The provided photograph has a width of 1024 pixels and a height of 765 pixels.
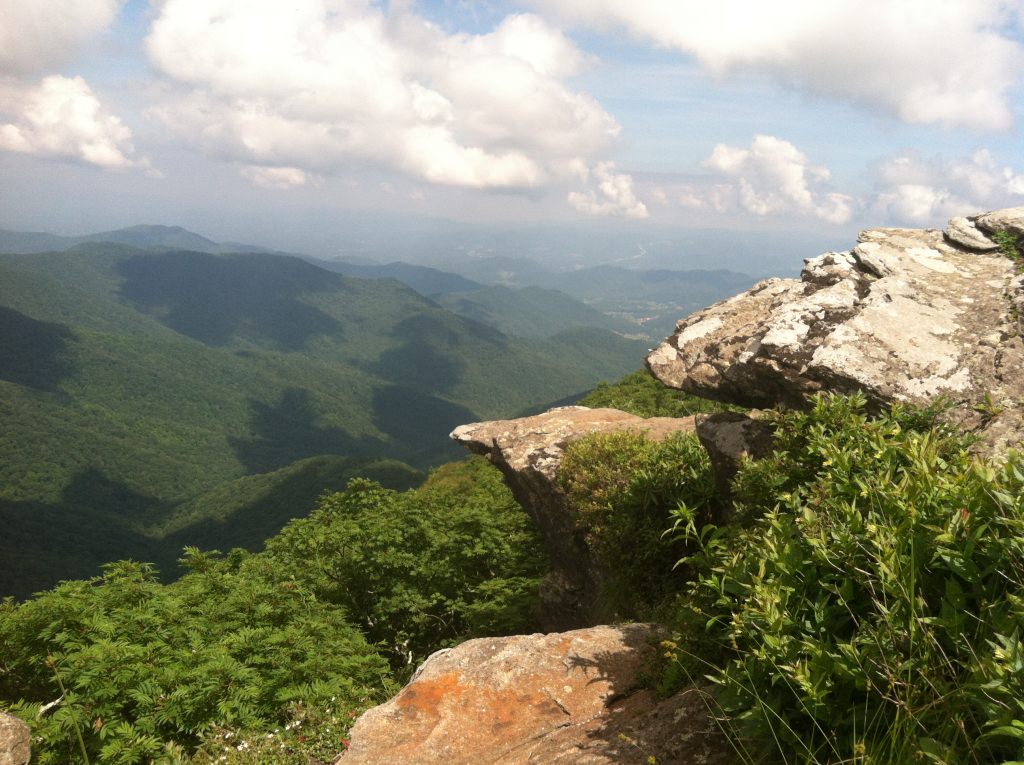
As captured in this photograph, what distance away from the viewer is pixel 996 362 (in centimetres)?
724

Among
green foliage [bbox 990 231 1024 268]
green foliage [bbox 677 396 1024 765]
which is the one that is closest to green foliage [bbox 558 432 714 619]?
green foliage [bbox 677 396 1024 765]

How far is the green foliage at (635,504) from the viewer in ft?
31.0

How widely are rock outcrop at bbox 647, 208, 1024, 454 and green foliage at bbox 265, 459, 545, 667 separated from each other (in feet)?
26.5

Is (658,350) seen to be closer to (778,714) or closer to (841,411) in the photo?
(841,411)

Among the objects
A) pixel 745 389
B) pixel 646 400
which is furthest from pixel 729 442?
pixel 646 400

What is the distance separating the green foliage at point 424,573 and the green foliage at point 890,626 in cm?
1134

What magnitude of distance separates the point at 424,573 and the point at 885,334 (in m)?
12.8

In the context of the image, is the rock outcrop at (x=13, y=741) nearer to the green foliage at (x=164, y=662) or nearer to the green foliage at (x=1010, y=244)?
the green foliage at (x=164, y=662)

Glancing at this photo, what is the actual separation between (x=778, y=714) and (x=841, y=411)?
3667mm

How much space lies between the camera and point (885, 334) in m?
7.87

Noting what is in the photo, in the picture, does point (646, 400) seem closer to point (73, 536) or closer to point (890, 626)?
point (890, 626)

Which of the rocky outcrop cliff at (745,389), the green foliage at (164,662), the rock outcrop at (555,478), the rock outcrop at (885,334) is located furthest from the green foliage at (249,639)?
the rock outcrop at (885,334)

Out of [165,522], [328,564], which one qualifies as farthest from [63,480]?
[328,564]

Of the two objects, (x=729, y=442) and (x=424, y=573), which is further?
(x=424, y=573)
